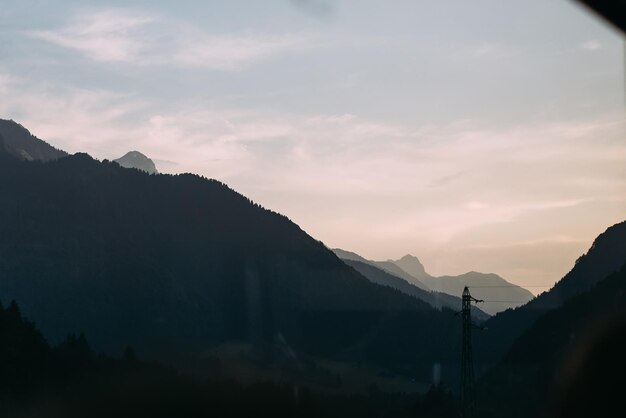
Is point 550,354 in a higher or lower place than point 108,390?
higher

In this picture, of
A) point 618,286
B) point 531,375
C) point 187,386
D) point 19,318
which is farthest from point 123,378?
point 618,286

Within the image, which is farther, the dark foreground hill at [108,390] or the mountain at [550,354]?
the mountain at [550,354]

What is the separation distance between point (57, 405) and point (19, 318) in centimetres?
4548

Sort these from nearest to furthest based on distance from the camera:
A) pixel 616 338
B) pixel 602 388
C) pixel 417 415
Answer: pixel 602 388 < pixel 616 338 < pixel 417 415

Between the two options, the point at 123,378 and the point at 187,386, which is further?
the point at 123,378

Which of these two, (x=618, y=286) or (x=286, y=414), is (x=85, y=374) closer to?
(x=286, y=414)

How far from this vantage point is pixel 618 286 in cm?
17038

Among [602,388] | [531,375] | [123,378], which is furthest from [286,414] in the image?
[531,375]

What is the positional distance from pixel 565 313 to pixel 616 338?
120 metres

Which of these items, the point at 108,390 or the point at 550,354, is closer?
the point at 108,390

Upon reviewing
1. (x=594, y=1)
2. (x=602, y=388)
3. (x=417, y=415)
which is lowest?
(x=417, y=415)

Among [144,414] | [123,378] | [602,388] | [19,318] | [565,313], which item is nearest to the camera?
[602,388]

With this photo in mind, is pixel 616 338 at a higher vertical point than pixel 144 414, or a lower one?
higher

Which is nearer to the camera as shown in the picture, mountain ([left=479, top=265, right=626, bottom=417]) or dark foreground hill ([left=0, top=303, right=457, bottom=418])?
dark foreground hill ([left=0, top=303, right=457, bottom=418])
